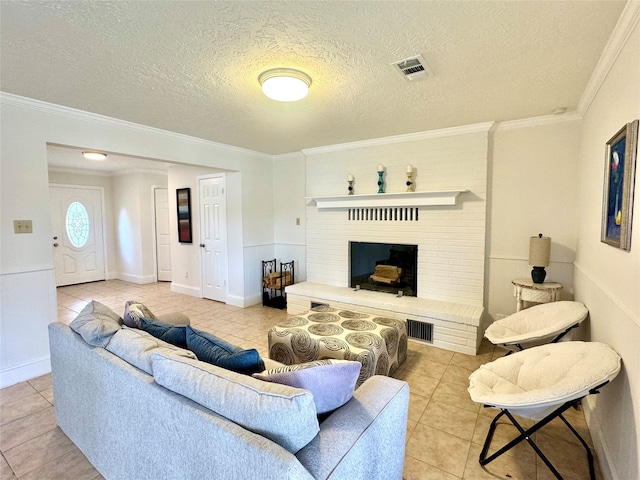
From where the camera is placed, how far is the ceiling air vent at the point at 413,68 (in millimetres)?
1994

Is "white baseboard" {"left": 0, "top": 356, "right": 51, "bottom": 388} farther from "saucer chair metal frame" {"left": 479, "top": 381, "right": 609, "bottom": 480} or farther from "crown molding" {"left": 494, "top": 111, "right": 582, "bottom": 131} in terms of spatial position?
A: "crown molding" {"left": 494, "top": 111, "right": 582, "bottom": 131}

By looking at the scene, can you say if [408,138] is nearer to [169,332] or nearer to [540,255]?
[540,255]

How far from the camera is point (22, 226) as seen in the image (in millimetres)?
2648

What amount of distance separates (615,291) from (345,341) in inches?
67.1

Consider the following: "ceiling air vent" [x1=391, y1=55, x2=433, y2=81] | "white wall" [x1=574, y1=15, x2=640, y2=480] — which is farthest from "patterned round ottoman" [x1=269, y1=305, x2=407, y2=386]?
"ceiling air vent" [x1=391, y1=55, x2=433, y2=81]

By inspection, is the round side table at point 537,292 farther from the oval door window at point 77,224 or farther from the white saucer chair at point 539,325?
the oval door window at point 77,224

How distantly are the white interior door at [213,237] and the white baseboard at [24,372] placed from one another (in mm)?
2413

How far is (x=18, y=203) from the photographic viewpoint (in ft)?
8.61

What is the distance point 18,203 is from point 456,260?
167 inches

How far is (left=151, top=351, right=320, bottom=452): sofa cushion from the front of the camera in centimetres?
100

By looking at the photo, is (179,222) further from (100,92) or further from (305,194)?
(100,92)

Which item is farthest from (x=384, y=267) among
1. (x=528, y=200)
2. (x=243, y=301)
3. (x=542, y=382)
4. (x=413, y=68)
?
(x=413, y=68)

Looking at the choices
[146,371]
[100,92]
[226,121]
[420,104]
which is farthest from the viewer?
[226,121]

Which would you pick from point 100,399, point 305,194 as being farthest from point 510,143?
point 100,399
